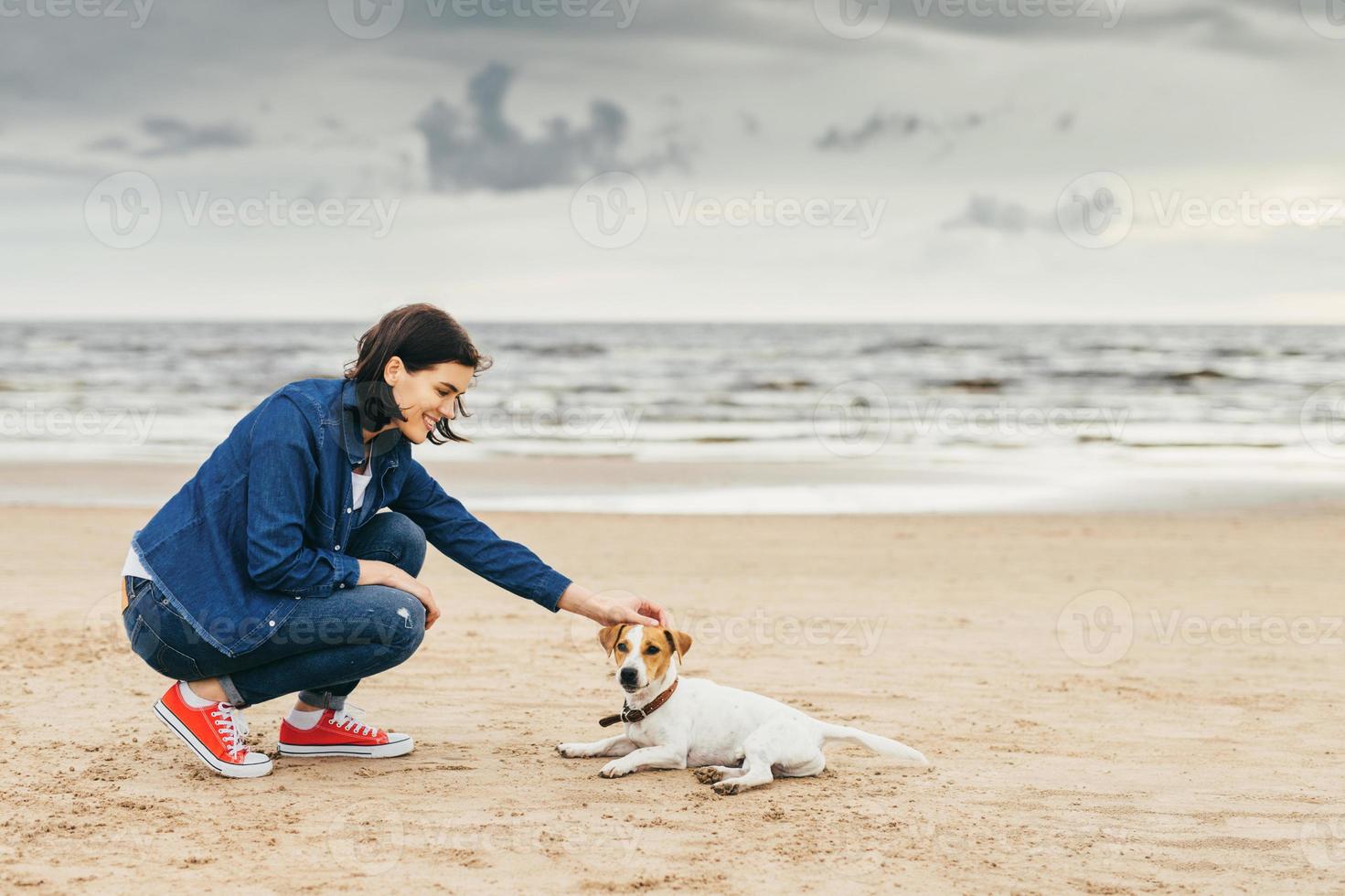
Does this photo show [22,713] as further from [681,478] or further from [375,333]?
[681,478]

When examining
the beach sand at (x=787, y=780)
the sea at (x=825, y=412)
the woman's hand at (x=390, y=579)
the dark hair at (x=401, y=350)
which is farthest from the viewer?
the sea at (x=825, y=412)

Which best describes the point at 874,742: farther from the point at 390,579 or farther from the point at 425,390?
the point at 425,390

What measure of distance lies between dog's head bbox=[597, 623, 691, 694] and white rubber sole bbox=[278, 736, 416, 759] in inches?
38.0

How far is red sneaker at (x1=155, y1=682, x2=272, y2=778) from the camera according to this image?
14.0 ft

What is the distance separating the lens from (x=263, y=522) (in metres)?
3.92

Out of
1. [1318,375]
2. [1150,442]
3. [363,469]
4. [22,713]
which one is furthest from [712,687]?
[1318,375]

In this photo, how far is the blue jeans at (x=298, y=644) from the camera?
410cm

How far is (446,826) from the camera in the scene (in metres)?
3.89

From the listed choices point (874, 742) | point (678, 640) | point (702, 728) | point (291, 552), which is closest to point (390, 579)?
point (291, 552)

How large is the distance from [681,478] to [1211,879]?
11555 mm

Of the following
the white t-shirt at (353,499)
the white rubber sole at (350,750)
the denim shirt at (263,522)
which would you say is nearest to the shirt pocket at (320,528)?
the denim shirt at (263,522)

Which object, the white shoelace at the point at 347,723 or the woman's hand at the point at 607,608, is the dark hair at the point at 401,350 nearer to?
the woman's hand at the point at 607,608

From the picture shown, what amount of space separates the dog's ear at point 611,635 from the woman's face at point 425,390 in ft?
3.30

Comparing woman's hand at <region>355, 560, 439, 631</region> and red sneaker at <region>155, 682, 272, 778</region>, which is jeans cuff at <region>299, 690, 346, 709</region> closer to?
red sneaker at <region>155, 682, 272, 778</region>
